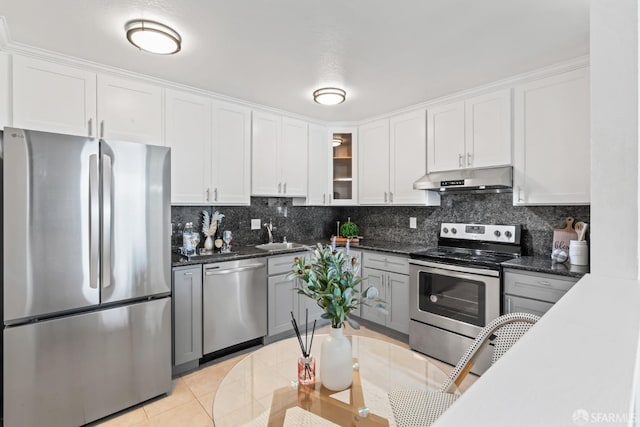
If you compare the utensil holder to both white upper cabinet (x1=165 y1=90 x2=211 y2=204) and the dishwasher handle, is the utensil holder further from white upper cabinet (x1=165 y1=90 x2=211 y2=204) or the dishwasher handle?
white upper cabinet (x1=165 y1=90 x2=211 y2=204)

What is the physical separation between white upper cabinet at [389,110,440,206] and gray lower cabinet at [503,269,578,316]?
3.87ft

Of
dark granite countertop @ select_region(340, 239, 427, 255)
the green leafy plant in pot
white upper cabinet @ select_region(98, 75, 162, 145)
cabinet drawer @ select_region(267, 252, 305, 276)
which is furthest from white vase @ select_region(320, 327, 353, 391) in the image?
the green leafy plant in pot

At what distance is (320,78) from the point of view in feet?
8.77

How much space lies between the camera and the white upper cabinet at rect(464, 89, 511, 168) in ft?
9.00

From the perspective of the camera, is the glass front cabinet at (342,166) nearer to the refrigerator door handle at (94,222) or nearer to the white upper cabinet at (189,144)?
the white upper cabinet at (189,144)

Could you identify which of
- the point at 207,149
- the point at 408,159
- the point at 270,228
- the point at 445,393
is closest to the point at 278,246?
the point at 270,228

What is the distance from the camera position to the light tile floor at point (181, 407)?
6.88ft

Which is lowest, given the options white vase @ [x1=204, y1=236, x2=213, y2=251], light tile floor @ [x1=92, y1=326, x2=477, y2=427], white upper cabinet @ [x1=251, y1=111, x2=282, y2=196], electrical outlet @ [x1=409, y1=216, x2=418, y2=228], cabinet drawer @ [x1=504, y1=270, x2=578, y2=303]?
light tile floor @ [x1=92, y1=326, x2=477, y2=427]

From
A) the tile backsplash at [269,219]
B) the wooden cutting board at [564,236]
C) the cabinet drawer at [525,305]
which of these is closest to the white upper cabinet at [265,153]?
the tile backsplash at [269,219]

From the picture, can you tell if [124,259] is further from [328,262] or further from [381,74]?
[381,74]

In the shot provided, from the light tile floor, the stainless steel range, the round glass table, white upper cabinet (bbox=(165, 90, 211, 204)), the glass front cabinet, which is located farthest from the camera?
the glass front cabinet

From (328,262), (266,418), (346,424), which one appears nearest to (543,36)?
(328,262)

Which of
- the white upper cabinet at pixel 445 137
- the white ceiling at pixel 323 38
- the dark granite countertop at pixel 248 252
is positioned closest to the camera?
the white ceiling at pixel 323 38

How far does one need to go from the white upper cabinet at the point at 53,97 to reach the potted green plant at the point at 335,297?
6.89ft
